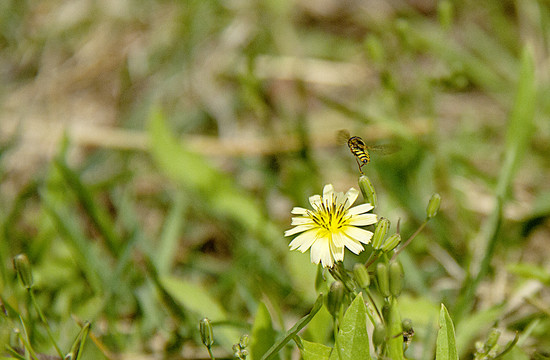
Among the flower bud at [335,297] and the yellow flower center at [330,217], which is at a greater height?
the yellow flower center at [330,217]

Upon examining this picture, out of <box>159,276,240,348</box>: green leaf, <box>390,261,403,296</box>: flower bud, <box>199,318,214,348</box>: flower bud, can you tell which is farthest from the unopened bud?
<box>159,276,240,348</box>: green leaf

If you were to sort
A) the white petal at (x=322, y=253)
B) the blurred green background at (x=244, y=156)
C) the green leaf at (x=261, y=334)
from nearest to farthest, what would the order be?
the white petal at (x=322, y=253) < the green leaf at (x=261, y=334) < the blurred green background at (x=244, y=156)

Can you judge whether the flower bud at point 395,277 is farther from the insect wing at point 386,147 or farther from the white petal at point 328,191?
the insect wing at point 386,147

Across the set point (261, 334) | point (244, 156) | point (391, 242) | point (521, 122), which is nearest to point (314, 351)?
point (261, 334)

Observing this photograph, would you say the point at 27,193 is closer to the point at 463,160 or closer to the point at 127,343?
the point at 127,343

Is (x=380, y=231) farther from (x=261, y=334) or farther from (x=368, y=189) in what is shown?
(x=261, y=334)

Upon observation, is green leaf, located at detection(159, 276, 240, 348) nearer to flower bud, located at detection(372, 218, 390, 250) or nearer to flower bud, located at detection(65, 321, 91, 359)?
flower bud, located at detection(65, 321, 91, 359)

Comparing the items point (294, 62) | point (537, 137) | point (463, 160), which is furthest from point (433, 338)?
point (294, 62)

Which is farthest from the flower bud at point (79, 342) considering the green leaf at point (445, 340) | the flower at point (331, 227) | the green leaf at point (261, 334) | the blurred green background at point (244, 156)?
the green leaf at point (445, 340)
